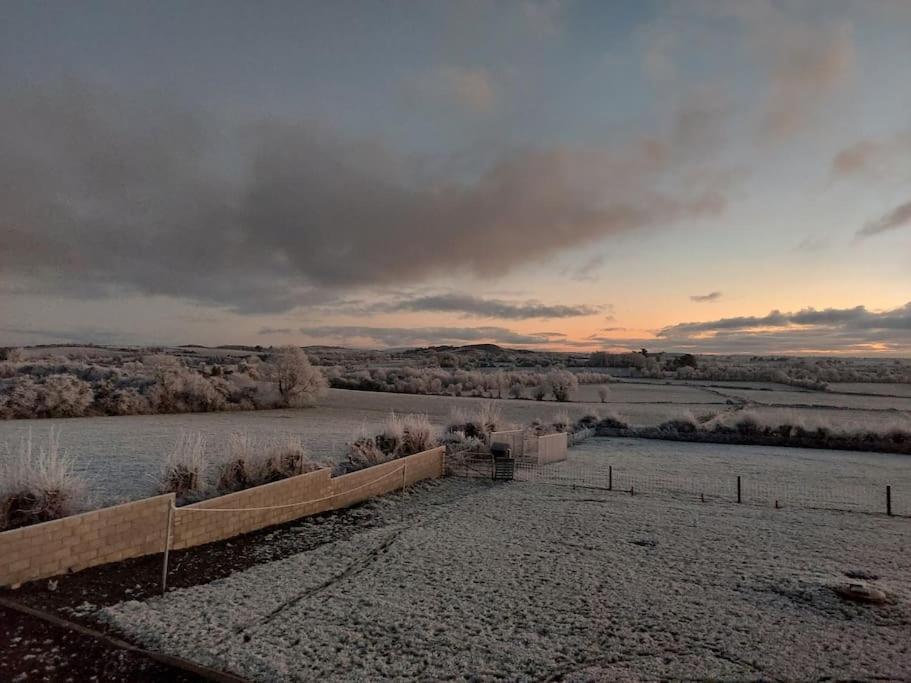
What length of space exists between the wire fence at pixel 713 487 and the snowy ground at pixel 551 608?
2837mm

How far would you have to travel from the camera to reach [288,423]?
83.0 feet

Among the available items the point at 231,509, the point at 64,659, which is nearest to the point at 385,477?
A: the point at 231,509

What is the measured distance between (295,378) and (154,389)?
8.94 m

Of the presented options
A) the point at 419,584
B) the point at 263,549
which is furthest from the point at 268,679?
the point at 263,549

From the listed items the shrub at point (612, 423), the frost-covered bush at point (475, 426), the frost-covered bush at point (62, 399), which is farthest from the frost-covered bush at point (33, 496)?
the shrub at point (612, 423)

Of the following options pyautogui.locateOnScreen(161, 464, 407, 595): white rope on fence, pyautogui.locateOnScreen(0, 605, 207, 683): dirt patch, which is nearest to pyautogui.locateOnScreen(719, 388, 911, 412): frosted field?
pyautogui.locateOnScreen(161, 464, 407, 595): white rope on fence

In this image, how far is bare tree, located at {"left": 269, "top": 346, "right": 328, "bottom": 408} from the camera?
115ft

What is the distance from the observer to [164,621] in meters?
5.71

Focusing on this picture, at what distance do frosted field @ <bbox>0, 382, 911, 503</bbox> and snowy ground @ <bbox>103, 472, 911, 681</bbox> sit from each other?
398 centimetres

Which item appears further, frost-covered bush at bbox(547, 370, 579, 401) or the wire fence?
frost-covered bush at bbox(547, 370, 579, 401)

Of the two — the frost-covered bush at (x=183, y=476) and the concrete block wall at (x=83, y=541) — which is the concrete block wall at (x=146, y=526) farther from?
the frost-covered bush at (x=183, y=476)

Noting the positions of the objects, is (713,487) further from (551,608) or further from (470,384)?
(470,384)

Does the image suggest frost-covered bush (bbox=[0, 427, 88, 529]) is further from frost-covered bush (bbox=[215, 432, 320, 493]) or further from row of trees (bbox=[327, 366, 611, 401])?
row of trees (bbox=[327, 366, 611, 401])

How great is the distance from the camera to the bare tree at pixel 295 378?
1384 inches
